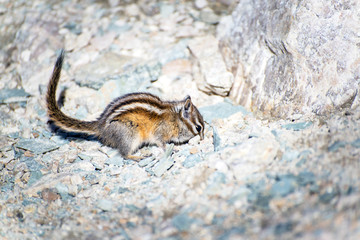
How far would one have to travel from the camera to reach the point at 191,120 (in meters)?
5.72

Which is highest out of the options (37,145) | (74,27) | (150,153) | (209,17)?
(209,17)

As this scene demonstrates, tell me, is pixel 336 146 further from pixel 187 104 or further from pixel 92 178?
pixel 92 178

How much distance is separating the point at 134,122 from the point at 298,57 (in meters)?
2.82

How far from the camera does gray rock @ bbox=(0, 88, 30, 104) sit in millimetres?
6684

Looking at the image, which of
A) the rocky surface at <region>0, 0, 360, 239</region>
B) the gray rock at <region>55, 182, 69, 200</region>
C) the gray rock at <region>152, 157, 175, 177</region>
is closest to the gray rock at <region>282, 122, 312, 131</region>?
the rocky surface at <region>0, 0, 360, 239</region>

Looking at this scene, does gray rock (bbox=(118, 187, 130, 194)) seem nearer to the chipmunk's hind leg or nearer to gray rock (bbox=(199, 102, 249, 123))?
the chipmunk's hind leg

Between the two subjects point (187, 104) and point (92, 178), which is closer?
point (92, 178)

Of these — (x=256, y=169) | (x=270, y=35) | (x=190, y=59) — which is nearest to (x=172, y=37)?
(x=190, y=59)

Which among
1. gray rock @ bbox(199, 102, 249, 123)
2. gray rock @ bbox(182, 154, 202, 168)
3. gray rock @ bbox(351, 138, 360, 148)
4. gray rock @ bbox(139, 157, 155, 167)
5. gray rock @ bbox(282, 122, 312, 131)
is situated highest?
gray rock @ bbox(351, 138, 360, 148)

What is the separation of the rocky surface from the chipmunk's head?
8.2 inches

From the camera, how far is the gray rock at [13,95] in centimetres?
668

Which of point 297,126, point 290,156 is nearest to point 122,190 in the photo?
point 290,156

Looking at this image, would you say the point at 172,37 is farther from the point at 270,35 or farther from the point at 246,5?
the point at 270,35

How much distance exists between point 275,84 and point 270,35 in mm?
832
